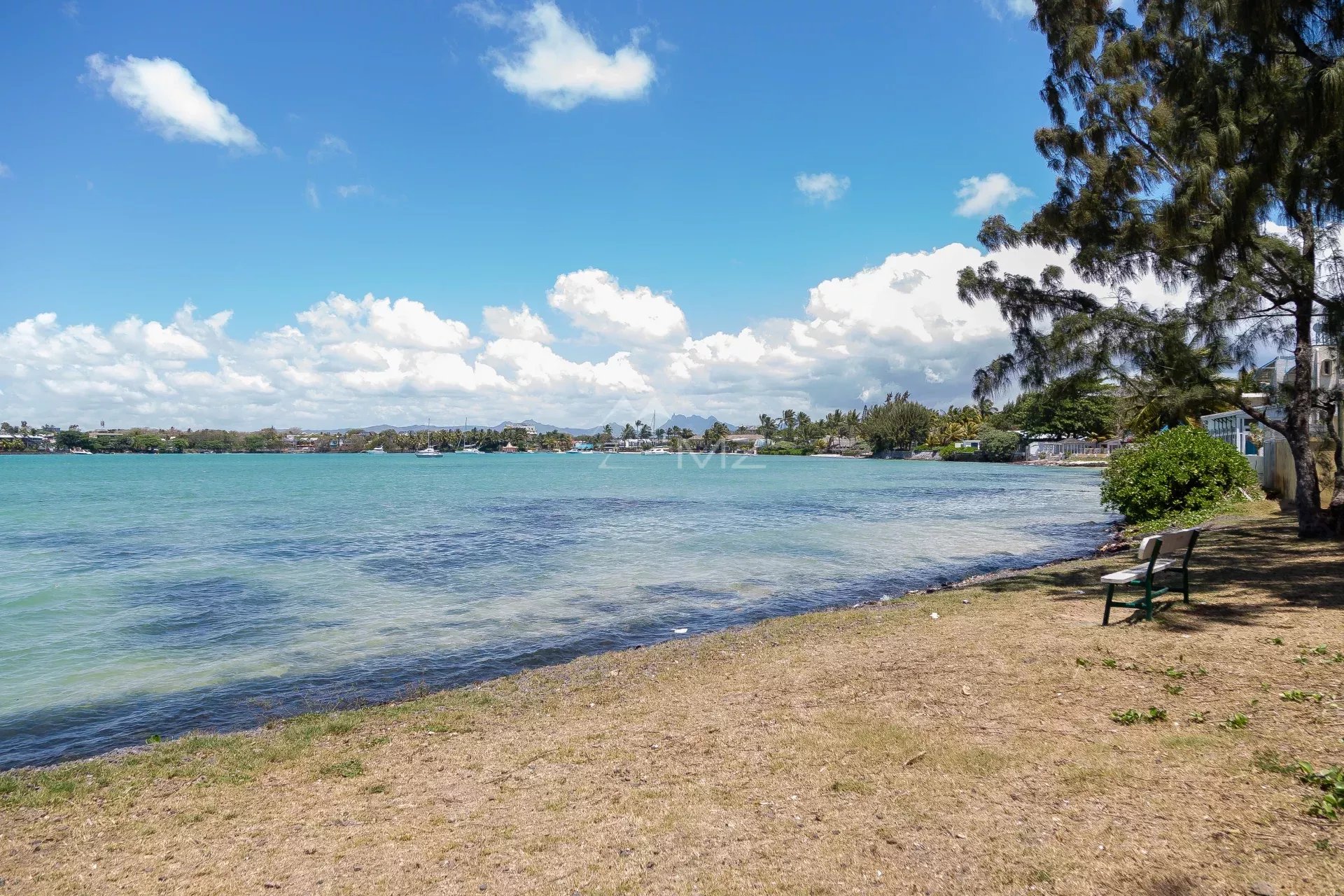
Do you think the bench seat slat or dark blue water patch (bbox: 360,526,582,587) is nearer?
the bench seat slat

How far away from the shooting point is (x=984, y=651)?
8.05 m

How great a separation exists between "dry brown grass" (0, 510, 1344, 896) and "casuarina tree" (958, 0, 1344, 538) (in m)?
4.99

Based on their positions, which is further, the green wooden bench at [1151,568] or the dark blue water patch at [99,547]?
the dark blue water patch at [99,547]

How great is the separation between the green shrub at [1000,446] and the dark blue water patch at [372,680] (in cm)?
11654

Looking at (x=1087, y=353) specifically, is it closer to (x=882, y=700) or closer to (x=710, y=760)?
(x=882, y=700)

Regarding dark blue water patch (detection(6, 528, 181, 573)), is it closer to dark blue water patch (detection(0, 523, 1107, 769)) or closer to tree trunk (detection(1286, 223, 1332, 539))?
dark blue water patch (detection(0, 523, 1107, 769))

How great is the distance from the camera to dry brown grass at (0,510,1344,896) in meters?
3.97

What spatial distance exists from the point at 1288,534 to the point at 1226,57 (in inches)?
367

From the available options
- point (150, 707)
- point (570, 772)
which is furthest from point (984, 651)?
point (150, 707)

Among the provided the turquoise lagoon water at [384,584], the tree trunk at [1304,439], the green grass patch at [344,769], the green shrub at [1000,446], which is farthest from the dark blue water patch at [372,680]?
the green shrub at [1000,446]

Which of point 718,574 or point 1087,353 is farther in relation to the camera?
point 718,574

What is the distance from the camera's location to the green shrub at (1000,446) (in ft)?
404

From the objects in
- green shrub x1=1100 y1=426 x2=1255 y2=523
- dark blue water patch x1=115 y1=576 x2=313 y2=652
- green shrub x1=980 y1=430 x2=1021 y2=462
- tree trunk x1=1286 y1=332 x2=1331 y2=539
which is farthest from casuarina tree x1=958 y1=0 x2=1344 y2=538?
green shrub x1=980 y1=430 x2=1021 y2=462

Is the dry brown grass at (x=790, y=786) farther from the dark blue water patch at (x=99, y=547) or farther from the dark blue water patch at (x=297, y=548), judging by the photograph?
the dark blue water patch at (x=99, y=547)
